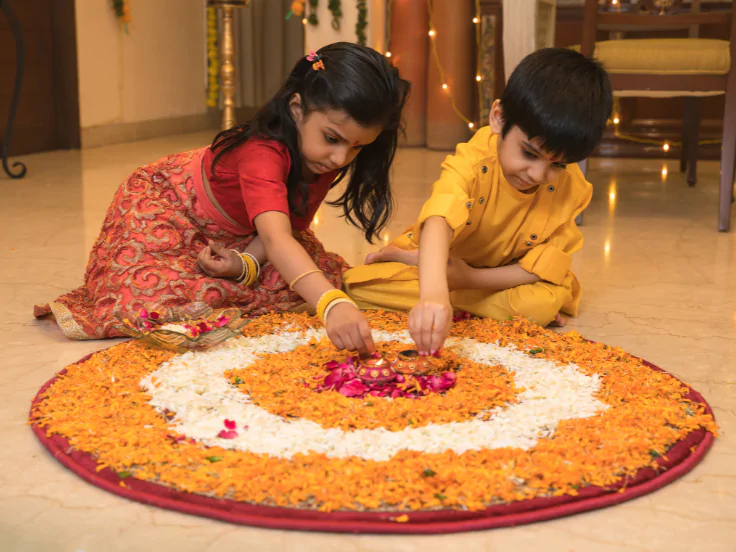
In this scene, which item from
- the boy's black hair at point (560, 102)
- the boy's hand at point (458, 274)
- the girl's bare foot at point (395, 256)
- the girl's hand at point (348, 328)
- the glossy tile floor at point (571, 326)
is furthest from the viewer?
the girl's bare foot at point (395, 256)

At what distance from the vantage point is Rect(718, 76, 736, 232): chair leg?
2539 millimetres

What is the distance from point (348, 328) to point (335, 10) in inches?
133

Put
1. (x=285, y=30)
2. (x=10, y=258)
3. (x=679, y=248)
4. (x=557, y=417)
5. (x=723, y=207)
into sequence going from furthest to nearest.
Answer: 1. (x=285, y=30)
2. (x=723, y=207)
3. (x=679, y=248)
4. (x=10, y=258)
5. (x=557, y=417)

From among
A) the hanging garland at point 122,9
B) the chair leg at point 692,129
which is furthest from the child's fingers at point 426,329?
the hanging garland at point 122,9

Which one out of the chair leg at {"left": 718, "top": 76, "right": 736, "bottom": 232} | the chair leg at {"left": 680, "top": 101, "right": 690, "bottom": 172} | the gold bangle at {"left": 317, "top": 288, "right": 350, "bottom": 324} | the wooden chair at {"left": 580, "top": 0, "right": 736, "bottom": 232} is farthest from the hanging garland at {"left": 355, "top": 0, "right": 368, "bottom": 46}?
the gold bangle at {"left": 317, "top": 288, "right": 350, "bottom": 324}

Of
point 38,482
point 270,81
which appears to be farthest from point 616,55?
point 270,81

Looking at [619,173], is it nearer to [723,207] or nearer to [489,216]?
[723,207]

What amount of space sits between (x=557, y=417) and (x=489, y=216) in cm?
55

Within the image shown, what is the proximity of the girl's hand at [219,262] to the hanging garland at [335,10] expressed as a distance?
2.92 meters

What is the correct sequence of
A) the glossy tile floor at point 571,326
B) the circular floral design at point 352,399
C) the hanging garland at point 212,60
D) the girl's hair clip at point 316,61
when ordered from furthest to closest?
1. the hanging garland at point 212,60
2. the girl's hair clip at point 316,61
3. the circular floral design at point 352,399
4. the glossy tile floor at point 571,326

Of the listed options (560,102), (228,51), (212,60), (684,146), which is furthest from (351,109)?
(212,60)

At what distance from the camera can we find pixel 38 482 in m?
0.99

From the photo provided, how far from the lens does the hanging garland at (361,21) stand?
431cm

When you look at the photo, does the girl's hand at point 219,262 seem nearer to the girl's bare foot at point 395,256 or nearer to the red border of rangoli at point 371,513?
the girl's bare foot at point 395,256
